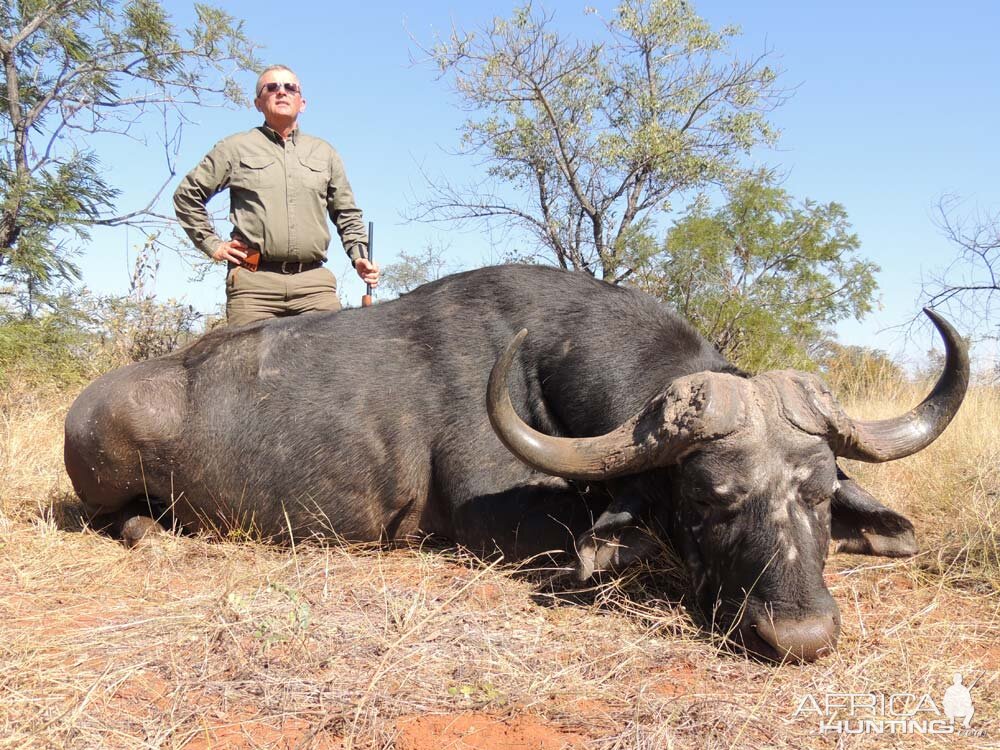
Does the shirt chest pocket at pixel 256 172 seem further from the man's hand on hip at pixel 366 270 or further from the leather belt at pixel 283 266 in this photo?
the man's hand on hip at pixel 366 270

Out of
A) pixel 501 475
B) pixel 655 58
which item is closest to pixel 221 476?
pixel 501 475

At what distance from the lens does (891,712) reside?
8.45 ft

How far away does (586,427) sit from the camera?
3912 millimetres

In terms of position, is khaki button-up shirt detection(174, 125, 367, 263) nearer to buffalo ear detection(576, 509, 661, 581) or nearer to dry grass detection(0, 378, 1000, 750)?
dry grass detection(0, 378, 1000, 750)

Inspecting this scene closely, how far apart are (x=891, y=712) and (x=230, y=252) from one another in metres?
4.75

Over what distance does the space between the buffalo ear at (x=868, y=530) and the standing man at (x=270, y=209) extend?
12.3 feet

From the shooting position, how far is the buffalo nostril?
2814mm

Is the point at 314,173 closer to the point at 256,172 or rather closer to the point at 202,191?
the point at 256,172

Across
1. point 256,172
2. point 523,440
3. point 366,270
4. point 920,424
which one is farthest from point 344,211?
point 920,424

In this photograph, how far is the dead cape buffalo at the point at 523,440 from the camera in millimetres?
3084

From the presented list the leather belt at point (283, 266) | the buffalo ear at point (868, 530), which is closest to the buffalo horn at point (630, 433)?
the buffalo ear at point (868, 530)

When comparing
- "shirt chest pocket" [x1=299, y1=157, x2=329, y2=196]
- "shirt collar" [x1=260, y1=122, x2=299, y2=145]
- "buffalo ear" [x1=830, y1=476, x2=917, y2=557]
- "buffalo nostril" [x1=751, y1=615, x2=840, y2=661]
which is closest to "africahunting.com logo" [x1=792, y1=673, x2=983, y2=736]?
"buffalo nostril" [x1=751, y1=615, x2=840, y2=661]

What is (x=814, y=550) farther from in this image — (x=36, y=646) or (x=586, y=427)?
(x=36, y=646)

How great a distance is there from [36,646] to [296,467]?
1666 mm
